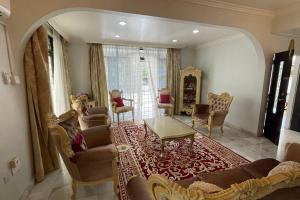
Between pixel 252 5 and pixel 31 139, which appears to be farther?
pixel 252 5

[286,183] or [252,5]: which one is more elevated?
[252,5]

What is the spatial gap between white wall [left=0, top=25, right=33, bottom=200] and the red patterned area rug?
113cm

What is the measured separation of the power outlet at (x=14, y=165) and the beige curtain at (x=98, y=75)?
3306 mm

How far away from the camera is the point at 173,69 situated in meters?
5.68

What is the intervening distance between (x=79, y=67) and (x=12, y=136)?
11.5 ft

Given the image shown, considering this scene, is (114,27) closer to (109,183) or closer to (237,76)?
(109,183)

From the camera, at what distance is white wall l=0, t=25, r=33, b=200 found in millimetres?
1591

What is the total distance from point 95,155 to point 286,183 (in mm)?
1538

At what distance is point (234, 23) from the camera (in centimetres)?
271

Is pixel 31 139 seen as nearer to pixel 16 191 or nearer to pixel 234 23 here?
→ pixel 16 191

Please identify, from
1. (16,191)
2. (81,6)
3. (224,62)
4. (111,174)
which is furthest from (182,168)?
(224,62)

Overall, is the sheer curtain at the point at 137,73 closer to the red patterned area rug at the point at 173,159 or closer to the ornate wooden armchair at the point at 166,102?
the ornate wooden armchair at the point at 166,102

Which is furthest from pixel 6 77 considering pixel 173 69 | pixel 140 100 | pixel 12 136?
pixel 173 69

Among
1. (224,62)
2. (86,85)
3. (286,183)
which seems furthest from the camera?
(86,85)
